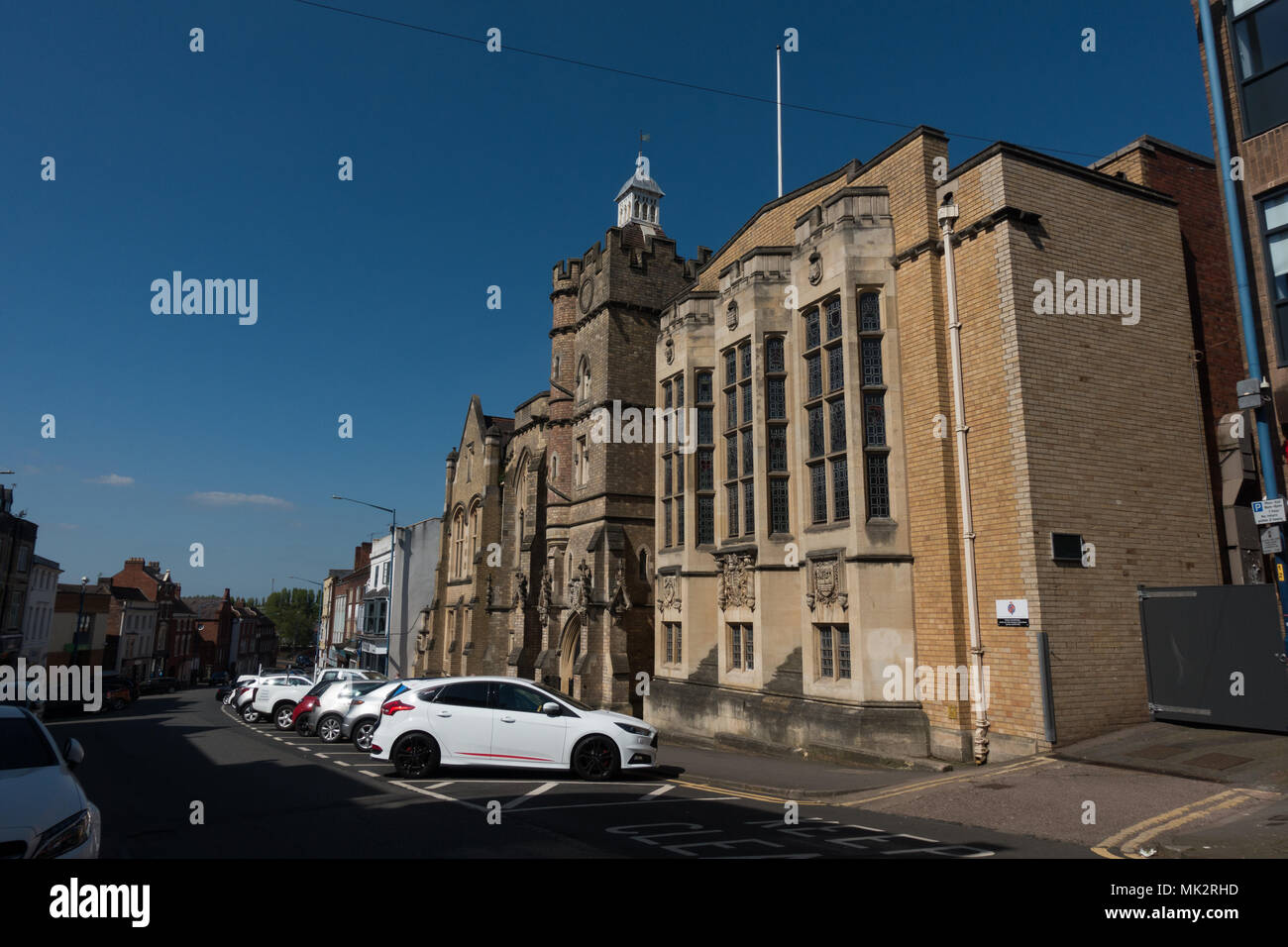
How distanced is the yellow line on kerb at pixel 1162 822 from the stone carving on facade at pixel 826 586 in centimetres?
650

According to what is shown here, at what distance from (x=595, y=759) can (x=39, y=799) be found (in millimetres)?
7678

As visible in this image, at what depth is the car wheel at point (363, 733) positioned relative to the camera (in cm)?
1612

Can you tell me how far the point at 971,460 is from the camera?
44.8 feet

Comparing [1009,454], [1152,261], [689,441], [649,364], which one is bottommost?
[1009,454]

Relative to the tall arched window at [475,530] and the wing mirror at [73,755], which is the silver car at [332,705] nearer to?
the wing mirror at [73,755]

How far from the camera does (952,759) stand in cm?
1302

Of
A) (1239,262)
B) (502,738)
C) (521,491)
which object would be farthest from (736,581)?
(521,491)

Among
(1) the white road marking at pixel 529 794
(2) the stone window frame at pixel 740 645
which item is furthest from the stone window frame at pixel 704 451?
(1) the white road marking at pixel 529 794

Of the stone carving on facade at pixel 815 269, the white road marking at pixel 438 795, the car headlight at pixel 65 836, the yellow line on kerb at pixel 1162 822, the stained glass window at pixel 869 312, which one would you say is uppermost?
the stone carving on facade at pixel 815 269

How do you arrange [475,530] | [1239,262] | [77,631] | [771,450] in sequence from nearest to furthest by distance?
1. [1239,262]
2. [771,450]
3. [475,530]
4. [77,631]

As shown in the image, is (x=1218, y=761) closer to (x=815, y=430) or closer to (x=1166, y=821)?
(x=1166, y=821)
